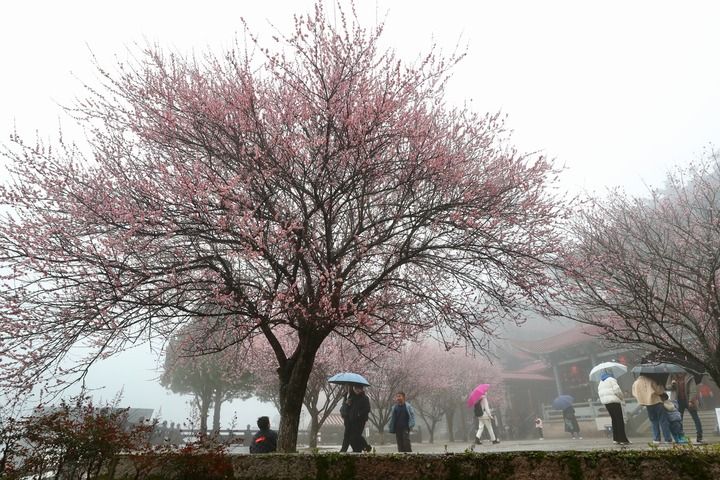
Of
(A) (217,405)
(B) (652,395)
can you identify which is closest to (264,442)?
(B) (652,395)

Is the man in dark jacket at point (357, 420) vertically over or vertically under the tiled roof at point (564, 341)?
under

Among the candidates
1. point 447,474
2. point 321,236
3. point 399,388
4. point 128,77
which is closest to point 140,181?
point 128,77

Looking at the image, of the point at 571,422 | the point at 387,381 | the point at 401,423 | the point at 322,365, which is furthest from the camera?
the point at 387,381

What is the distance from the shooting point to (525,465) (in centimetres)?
489

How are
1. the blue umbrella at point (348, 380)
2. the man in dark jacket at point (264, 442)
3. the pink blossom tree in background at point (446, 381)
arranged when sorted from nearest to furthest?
1. the man in dark jacket at point (264, 442)
2. the blue umbrella at point (348, 380)
3. the pink blossom tree in background at point (446, 381)

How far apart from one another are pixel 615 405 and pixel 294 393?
7.32 metres

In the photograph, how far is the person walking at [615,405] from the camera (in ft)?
33.5

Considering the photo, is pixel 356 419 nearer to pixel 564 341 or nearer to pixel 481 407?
pixel 481 407

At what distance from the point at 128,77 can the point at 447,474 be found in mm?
9084

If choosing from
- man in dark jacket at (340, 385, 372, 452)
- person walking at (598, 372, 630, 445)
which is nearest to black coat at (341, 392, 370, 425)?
man in dark jacket at (340, 385, 372, 452)

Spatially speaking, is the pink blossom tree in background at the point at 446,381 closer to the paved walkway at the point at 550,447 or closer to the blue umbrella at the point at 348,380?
the paved walkway at the point at 550,447

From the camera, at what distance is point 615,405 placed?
1040cm

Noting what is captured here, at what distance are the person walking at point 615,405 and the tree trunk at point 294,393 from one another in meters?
6.65

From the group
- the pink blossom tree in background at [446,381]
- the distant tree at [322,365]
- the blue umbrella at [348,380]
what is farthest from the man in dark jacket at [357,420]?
the pink blossom tree in background at [446,381]
